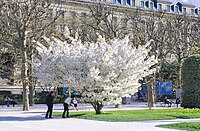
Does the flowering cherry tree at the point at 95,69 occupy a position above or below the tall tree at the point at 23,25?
below

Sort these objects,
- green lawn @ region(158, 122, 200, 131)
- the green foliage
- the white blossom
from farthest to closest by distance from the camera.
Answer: the green foliage, the white blossom, green lawn @ region(158, 122, 200, 131)

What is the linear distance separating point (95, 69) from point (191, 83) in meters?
10.1

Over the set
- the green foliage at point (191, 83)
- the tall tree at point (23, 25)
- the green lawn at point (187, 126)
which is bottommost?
the green lawn at point (187, 126)

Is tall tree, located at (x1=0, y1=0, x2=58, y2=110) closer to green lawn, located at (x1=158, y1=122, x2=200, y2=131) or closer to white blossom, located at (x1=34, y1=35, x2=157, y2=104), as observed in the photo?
white blossom, located at (x1=34, y1=35, x2=157, y2=104)

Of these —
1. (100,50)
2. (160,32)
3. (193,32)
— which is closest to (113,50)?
(100,50)

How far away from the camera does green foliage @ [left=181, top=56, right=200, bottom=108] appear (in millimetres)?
31125

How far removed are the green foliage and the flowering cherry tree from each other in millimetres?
6682

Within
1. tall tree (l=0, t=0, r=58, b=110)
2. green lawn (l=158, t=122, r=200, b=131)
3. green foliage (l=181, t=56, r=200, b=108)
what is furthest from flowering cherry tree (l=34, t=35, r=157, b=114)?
tall tree (l=0, t=0, r=58, b=110)

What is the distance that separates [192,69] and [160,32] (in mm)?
13980

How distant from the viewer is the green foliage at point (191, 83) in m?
31.1

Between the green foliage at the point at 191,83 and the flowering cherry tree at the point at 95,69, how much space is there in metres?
6.68

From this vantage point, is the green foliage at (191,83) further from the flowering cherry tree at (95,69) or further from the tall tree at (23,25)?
the tall tree at (23,25)

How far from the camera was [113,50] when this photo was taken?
25.3m

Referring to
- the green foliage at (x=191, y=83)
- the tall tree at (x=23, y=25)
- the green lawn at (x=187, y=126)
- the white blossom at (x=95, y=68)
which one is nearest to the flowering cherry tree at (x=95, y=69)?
the white blossom at (x=95, y=68)
